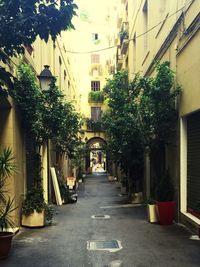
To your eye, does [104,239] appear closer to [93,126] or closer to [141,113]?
[141,113]

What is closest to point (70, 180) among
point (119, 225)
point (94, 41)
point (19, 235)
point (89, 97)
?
point (119, 225)

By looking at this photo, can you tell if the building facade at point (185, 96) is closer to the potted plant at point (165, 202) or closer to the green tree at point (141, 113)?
the potted plant at point (165, 202)

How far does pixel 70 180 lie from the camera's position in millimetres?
21703

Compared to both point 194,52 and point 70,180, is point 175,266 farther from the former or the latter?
point 70,180

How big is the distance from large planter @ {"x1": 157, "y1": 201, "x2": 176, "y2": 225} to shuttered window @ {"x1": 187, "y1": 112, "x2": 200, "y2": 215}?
1.52ft

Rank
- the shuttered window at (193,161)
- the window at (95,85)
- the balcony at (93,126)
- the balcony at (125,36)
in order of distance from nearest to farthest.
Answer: the shuttered window at (193,161)
the balcony at (125,36)
the balcony at (93,126)
the window at (95,85)

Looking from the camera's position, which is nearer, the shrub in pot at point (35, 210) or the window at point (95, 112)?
the shrub in pot at point (35, 210)

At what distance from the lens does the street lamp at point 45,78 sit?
1156cm

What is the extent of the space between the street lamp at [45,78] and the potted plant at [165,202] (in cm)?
413

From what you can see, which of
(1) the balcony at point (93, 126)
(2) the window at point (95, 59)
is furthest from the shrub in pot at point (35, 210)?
(2) the window at point (95, 59)

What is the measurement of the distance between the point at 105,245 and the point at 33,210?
282cm

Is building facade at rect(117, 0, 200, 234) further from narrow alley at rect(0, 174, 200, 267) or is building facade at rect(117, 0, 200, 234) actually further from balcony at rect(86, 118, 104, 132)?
balcony at rect(86, 118, 104, 132)

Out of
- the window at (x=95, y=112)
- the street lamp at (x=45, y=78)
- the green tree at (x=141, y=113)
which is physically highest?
the window at (x=95, y=112)

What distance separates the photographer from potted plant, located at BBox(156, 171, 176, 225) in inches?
411
